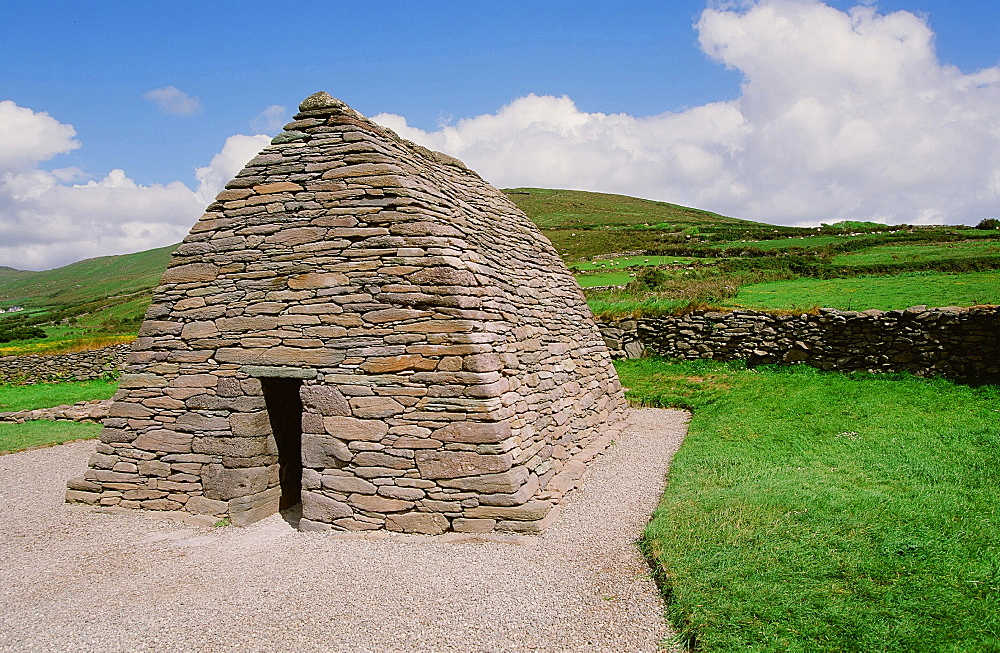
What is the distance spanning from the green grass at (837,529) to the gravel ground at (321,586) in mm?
610

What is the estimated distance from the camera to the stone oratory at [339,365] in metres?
7.64

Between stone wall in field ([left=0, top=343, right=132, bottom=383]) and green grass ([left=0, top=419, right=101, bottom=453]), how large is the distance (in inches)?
400

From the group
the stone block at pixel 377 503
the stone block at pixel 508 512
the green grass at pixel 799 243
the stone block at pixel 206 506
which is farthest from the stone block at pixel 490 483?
the green grass at pixel 799 243

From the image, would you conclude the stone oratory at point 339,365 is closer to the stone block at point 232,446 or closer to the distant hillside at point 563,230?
the stone block at point 232,446

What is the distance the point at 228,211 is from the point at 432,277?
348cm

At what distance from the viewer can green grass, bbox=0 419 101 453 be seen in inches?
579

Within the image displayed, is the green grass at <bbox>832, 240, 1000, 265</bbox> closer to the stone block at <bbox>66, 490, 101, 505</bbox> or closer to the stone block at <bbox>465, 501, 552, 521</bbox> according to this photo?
the stone block at <bbox>465, 501, 552, 521</bbox>

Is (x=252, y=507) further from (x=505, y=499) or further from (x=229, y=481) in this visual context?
(x=505, y=499)

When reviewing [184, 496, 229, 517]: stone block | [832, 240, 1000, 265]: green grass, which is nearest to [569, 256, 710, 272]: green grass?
[832, 240, 1000, 265]: green grass

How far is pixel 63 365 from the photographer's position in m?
26.7

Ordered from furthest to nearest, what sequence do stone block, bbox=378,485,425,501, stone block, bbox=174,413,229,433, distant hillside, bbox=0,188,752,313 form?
distant hillside, bbox=0,188,752,313 < stone block, bbox=174,413,229,433 < stone block, bbox=378,485,425,501

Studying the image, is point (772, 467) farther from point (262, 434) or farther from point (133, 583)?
point (133, 583)

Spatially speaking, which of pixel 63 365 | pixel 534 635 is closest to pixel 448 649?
pixel 534 635

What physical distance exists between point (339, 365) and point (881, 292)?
17213 mm
